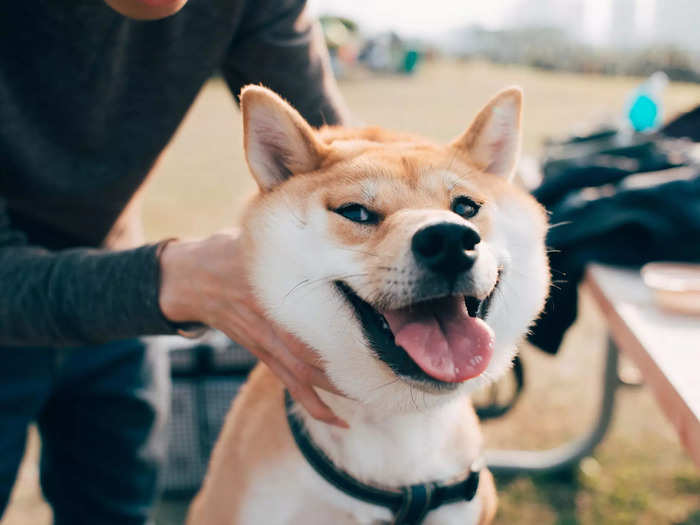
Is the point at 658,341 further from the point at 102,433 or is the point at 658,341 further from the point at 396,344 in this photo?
the point at 102,433

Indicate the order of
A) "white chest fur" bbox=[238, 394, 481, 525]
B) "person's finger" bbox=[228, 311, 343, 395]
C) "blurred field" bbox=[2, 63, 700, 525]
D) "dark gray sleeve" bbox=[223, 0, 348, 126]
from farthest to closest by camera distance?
"blurred field" bbox=[2, 63, 700, 525] < "dark gray sleeve" bbox=[223, 0, 348, 126] < "white chest fur" bbox=[238, 394, 481, 525] < "person's finger" bbox=[228, 311, 343, 395]

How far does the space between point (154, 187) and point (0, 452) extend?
5918mm

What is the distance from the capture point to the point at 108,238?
175 centimetres

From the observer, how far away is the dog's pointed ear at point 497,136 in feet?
4.45

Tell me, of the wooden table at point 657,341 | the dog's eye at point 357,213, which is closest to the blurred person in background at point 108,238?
the dog's eye at point 357,213

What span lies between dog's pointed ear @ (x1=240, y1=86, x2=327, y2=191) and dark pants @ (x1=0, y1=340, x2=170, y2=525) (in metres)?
0.84

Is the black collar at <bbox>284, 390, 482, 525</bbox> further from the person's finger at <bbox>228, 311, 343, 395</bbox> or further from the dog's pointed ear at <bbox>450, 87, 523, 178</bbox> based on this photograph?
the dog's pointed ear at <bbox>450, 87, 523, 178</bbox>

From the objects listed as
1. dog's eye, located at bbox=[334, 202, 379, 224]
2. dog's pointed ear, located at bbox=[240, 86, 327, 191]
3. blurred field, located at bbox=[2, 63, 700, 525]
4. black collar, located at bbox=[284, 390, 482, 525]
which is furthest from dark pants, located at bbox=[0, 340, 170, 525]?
dog's eye, located at bbox=[334, 202, 379, 224]

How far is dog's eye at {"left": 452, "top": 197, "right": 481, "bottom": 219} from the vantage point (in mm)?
1255

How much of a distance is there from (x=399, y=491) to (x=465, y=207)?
594 millimetres

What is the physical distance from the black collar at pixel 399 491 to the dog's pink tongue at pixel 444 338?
0.35 m

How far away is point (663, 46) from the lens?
609 inches

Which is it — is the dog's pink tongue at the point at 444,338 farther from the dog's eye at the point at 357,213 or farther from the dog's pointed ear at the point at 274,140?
the dog's pointed ear at the point at 274,140

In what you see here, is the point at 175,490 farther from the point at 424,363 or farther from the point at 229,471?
the point at 424,363
